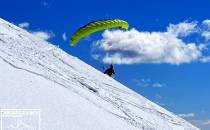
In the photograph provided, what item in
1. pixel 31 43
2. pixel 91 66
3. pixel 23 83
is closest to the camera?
pixel 23 83

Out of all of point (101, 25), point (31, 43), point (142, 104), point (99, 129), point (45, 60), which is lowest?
point (99, 129)

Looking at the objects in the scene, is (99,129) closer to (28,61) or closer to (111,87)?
(28,61)

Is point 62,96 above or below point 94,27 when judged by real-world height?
below

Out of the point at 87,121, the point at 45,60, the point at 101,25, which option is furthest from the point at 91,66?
the point at 87,121

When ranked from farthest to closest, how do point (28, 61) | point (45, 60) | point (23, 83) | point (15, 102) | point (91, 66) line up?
point (91, 66) → point (45, 60) → point (28, 61) → point (23, 83) → point (15, 102)

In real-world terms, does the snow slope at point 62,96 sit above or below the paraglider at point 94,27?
below

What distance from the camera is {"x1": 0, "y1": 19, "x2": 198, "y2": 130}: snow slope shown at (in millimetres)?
9461

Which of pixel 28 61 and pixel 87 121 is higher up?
pixel 28 61

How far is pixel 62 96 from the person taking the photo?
10.7 meters

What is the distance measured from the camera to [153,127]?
11742 millimetres

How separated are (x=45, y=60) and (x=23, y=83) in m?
4.17

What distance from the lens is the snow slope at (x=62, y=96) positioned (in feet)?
31.0

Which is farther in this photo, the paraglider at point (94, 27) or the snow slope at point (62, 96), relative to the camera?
the paraglider at point (94, 27)

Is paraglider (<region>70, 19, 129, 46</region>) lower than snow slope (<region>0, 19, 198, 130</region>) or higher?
higher
